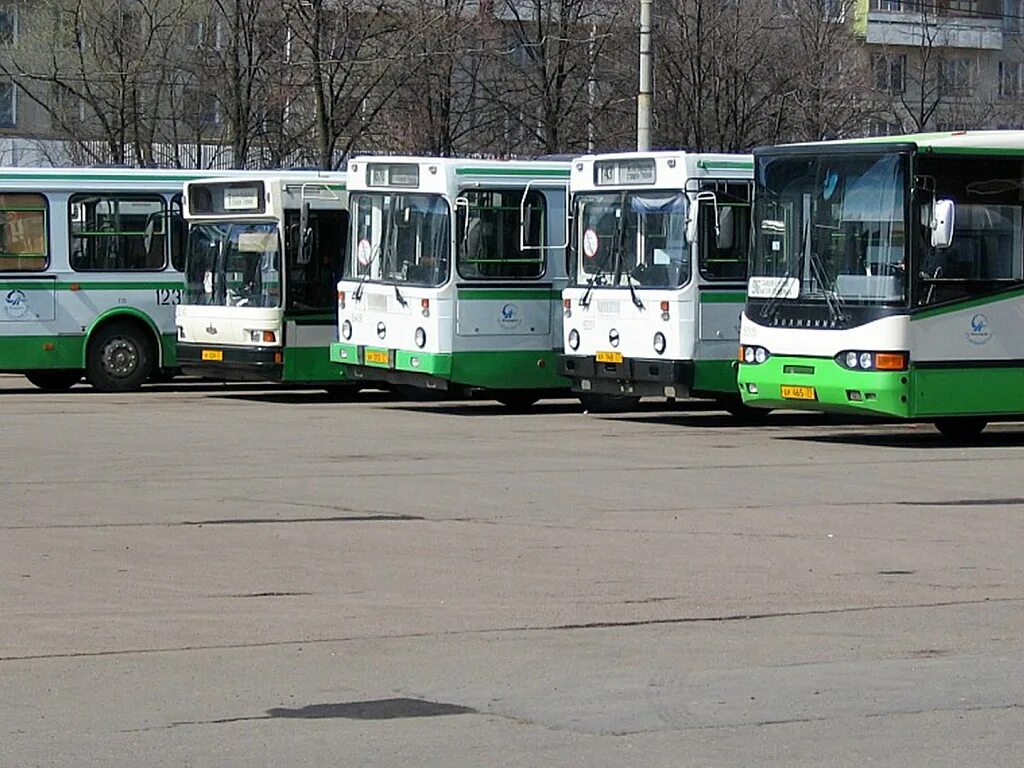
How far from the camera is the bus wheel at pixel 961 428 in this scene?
67.3ft

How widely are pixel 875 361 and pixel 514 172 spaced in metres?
6.42

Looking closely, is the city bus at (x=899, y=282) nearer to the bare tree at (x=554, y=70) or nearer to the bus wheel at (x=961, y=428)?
the bus wheel at (x=961, y=428)

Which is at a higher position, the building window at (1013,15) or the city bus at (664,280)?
the building window at (1013,15)

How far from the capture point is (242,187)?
26344 mm

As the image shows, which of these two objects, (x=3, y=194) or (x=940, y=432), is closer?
(x=940, y=432)

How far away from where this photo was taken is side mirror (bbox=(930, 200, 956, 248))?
18.7 meters

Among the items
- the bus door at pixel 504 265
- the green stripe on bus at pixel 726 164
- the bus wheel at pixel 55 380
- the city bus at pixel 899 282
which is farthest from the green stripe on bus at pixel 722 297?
the bus wheel at pixel 55 380

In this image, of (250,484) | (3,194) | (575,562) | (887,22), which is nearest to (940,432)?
(250,484)

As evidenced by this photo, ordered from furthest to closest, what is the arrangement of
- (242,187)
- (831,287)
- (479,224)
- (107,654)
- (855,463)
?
(242,187) → (479,224) → (831,287) → (855,463) → (107,654)

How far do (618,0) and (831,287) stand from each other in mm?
27165

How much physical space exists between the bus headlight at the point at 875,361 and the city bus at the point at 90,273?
11.5 m

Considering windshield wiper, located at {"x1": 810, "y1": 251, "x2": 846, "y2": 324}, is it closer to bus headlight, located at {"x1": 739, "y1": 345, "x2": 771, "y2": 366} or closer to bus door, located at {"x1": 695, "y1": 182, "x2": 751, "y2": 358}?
bus headlight, located at {"x1": 739, "y1": 345, "x2": 771, "y2": 366}

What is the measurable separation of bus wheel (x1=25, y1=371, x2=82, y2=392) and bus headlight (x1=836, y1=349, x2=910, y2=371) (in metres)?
12.6

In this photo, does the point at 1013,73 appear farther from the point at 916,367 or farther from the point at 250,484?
the point at 250,484
